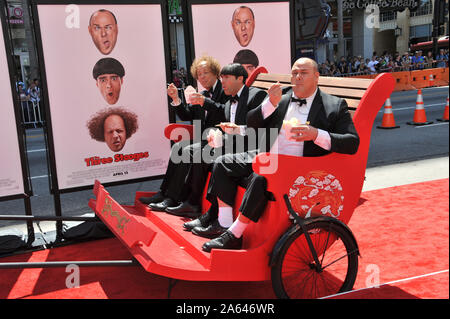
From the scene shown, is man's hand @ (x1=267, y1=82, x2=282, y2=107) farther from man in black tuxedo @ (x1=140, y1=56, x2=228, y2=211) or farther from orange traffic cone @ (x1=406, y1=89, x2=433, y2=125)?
orange traffic cone @ (x1=406, y1=89, x2=433, y2=125)

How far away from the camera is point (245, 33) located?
5938mm

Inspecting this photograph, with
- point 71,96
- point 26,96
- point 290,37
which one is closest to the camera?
point 71,96

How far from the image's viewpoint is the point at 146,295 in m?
3.80

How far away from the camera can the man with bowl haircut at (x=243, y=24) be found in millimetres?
5824

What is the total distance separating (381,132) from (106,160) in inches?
312

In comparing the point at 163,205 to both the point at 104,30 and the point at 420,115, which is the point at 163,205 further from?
the point at 420,115

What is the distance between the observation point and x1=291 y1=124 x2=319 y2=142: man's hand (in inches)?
129

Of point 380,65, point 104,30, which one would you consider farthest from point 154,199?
point 380,65

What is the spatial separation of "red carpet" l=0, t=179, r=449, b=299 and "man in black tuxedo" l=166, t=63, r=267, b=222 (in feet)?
2.06

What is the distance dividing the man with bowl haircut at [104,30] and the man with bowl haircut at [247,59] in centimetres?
157

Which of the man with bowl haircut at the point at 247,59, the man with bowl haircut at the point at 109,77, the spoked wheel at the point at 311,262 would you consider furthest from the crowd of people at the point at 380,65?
the spoked wheel at the point at 311,262

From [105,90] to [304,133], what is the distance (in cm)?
264
